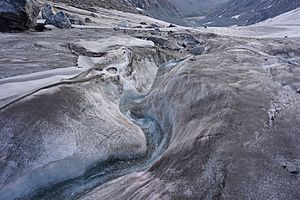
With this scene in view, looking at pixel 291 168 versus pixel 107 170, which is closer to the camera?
pixel 291 168

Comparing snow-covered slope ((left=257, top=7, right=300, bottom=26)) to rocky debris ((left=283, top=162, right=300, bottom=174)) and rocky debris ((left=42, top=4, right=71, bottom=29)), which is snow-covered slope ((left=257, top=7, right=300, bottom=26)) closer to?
rocky debris ((left=42, top=4, right=71, bottom=29))

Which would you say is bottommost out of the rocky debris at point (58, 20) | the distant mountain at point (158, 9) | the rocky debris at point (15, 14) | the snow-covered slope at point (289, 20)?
the distant mountain at point (158, 9)

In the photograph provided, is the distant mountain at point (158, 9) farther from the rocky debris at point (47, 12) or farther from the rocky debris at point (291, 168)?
the rocky debris at point (291, 168)

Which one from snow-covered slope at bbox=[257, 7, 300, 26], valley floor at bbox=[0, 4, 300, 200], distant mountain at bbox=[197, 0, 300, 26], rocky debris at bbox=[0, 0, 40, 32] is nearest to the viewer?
valley floor at bbox=[0, 4, 300, 200]

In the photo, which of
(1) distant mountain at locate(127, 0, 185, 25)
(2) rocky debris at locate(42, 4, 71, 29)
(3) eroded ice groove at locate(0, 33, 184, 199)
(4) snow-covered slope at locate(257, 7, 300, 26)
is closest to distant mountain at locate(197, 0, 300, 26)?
(1) distant mountain at locate(127, 0, 185, 25)

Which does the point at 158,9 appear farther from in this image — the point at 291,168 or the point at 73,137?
the point at 291,168

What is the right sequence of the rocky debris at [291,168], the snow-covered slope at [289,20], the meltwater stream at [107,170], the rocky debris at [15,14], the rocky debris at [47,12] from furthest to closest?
the snow-covered slope at [289,20]
the rocky debris at [47,12]
the rocky debris at [15,14]
the meltwater stream at [107,170]
the rocky debris at [291,168]

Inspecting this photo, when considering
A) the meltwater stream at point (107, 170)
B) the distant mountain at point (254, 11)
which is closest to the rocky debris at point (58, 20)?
the meltwater stream at point (107, 170)

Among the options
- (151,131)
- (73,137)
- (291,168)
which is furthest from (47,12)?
(291,168)

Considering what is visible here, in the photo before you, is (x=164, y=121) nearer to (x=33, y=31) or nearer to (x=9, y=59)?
(x=9, y=59)
